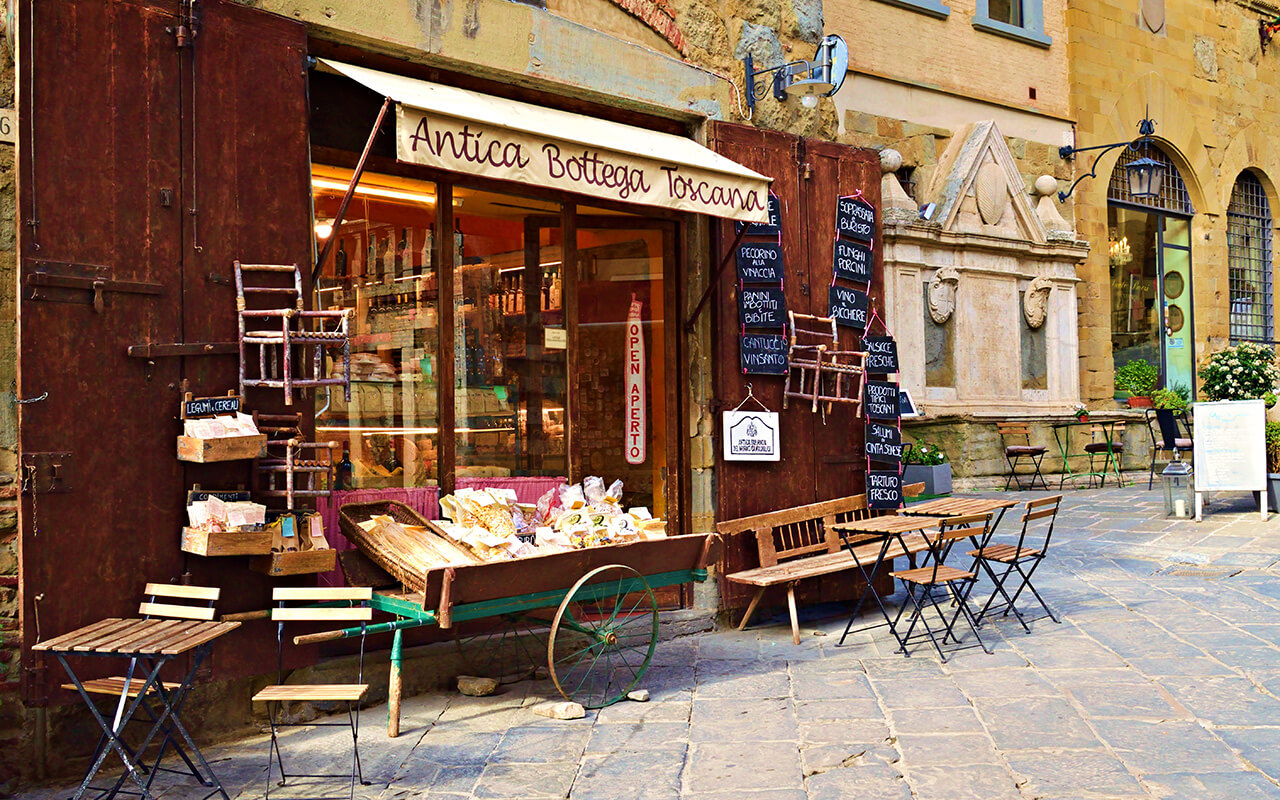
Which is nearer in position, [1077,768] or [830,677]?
[1077,768]

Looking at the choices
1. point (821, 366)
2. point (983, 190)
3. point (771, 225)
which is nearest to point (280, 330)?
point (771, 225)

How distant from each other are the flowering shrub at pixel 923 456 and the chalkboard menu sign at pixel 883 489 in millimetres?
4864

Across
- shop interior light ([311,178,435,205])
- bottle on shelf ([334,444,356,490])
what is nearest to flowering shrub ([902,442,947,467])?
shop interior light ([311,178,435,205])

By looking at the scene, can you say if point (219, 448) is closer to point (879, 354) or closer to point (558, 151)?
point (558, 151)

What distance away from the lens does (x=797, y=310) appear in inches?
283

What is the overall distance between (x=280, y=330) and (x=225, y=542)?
0.98 meters

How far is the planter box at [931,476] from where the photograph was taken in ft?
40.4

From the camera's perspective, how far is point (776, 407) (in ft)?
23.3

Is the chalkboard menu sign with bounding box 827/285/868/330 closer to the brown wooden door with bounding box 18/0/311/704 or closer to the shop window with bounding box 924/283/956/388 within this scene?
the brown wooden door with bounding box 18/0/311/704

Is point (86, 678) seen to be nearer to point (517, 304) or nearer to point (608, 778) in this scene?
point (608, 778)

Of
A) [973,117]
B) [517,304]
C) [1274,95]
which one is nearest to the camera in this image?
[517,304]

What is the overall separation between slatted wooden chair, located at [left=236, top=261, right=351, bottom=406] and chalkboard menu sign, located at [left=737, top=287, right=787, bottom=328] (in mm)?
2748

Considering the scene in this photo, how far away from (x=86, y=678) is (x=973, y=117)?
13.7 m

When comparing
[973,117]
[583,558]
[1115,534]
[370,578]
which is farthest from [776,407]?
[973,117]
